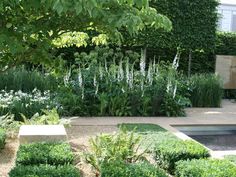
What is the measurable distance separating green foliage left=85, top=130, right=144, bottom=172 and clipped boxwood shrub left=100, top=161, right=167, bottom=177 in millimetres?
565

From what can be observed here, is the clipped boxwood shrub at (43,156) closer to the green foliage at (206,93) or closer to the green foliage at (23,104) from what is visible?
the green foliage at (23,104)

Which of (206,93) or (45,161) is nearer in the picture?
(45,161)

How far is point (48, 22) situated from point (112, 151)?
2965 mm

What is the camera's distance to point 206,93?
12.5m

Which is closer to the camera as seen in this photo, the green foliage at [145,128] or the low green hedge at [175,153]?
the low green hedge at [175,153]

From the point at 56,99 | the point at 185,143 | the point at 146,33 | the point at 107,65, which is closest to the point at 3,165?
the point at 185,143

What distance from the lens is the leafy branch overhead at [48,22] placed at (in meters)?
2.31

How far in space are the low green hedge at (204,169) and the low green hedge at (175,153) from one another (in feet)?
1.09

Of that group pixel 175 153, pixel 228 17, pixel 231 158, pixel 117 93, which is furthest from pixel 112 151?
pixel 228 17

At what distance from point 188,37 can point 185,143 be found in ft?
30.3

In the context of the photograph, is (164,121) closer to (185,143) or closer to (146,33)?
(185,143)

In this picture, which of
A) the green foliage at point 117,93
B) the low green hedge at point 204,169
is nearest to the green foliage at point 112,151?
the low green hedge at point 204,169

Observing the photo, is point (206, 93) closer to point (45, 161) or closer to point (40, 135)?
point (40, 135)

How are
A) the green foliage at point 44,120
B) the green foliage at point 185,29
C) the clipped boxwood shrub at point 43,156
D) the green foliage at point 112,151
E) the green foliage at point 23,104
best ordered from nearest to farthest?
the clipped boxwood shrub at point 43,156, the green foliage at point 112,151, the green foliage at point 44,120, the green foliage at point 23,104, the green foliage at point 185,29
